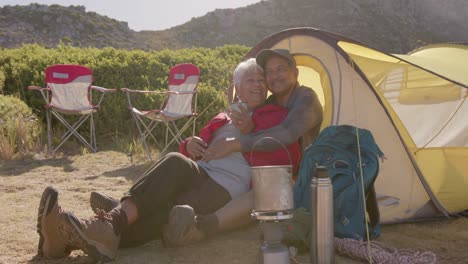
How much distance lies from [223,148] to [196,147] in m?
0.20

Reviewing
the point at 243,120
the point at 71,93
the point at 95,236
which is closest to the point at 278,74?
the point at 243,120

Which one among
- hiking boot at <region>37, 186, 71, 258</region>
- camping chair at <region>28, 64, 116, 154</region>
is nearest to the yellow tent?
hiking boot at <region>37, 186, 71, 258</region>

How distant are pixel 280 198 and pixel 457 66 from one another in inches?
82.3

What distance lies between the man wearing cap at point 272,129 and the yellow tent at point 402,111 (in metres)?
0.31

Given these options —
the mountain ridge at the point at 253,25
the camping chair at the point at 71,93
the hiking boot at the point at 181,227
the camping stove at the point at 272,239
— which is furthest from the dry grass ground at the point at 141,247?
the mountain ridge at the point at 253,25

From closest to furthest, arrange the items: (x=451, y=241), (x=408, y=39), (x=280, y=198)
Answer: (x=280, y=198), (x=451, y=241), (x=408, y=39)

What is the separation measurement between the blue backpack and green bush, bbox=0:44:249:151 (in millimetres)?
3829

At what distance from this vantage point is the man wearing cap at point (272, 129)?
2652mm

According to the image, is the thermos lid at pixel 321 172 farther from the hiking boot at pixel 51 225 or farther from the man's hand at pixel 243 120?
the hiking boot at pixel 51 225

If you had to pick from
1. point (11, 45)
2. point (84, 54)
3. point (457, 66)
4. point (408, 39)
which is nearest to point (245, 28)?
point (408, 39)

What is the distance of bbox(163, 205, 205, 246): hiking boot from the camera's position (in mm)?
2443

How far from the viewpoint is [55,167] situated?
5.29 meters

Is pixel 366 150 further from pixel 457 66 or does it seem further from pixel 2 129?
pixel 2 129

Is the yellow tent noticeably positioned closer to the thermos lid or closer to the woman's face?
the woman's face
